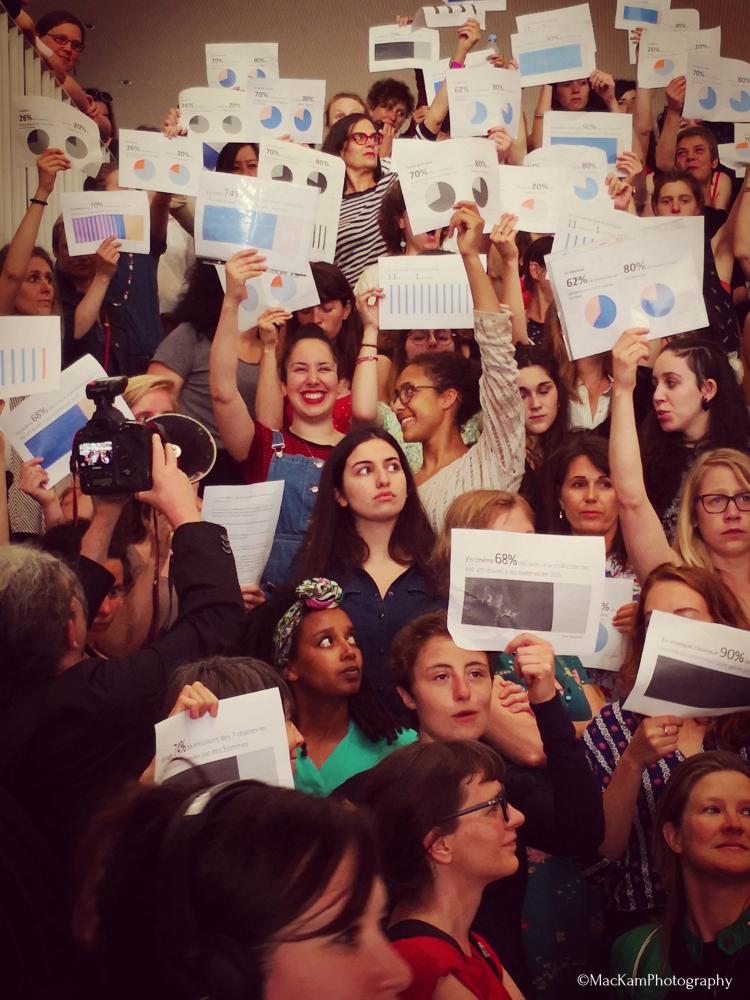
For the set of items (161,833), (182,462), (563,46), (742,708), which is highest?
(563,46)

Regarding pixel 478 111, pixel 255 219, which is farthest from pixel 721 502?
pixel 478 111

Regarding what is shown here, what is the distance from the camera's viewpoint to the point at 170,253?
16.6ft

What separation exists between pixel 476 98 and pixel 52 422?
221 centimetres

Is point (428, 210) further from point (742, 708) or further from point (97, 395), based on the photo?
point (742, 708)

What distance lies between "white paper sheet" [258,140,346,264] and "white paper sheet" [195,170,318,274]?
357 millimetres

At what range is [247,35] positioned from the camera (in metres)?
6.20

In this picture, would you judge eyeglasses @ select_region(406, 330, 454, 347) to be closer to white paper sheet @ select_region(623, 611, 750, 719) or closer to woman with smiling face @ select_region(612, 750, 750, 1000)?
white paper sheet @ select_region(623, 611, 750, 719)

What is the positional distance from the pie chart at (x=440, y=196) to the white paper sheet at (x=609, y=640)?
1.52 meters

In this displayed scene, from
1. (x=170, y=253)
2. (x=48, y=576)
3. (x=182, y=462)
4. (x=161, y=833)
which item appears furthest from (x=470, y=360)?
(x=161, y=833)

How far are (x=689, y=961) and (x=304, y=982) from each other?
1409 mm

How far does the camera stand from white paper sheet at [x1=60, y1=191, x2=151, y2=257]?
4.41 m

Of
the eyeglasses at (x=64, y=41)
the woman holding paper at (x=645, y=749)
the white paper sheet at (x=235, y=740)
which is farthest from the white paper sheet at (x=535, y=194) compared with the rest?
the white paper sheet at (x=235, y=740)

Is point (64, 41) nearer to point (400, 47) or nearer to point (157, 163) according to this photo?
point (157, 163)

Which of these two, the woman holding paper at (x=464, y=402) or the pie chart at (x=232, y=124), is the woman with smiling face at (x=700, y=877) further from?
the pie chart at (x=232, y=124)
